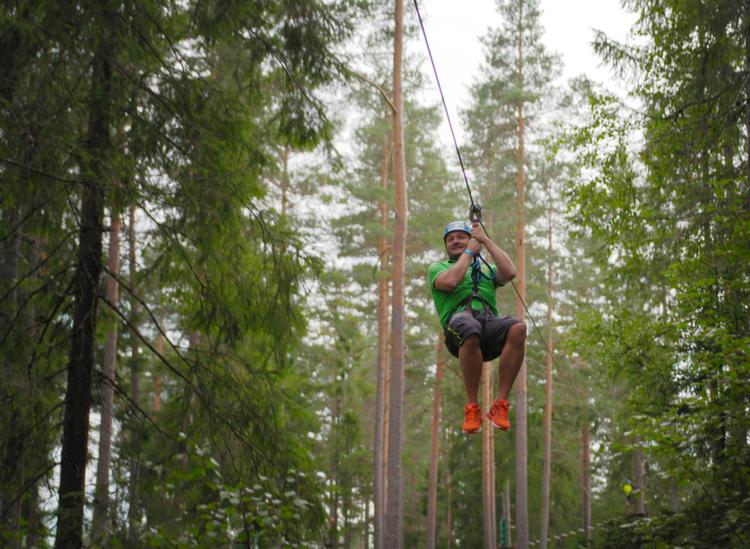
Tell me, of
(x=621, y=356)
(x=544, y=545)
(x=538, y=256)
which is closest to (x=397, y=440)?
(x=621, y=356)

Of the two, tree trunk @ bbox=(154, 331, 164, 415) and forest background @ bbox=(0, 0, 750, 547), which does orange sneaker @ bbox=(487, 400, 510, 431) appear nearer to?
forest background @ bbox=(0, 0, 750, 547)

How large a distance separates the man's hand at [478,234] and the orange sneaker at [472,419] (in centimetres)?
114

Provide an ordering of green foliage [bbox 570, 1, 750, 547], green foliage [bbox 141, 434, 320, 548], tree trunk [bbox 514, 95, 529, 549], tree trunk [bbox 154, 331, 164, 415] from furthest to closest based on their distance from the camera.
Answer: tree trunk [bbox 154, 331, 164, 415]
tree trunk [bbox 514, 95, 529, 549]
green foliage [bbox 570, 1, 750, 547]
green foliage [bbox 141, 434, 320, 548]

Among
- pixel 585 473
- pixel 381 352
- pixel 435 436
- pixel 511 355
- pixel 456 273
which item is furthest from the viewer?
pixel 585 473

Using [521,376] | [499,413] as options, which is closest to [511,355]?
[499,413]

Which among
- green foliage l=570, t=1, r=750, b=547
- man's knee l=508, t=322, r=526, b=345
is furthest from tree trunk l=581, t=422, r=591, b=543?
man's knee l=508, t=322, r=526, b=345

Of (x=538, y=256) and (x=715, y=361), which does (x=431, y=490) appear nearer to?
(x=538, y=256)

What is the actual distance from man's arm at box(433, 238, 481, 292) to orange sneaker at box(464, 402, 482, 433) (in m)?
0.85

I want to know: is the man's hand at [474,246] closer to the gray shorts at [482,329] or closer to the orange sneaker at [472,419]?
the gray shorts at [482,329]

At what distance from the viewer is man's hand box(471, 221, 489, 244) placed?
520 centimetres

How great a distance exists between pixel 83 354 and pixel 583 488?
1164 inches

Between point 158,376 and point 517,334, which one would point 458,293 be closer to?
point 517,334

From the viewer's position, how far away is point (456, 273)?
17.1 ft

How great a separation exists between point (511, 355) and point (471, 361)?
27 centimetres
